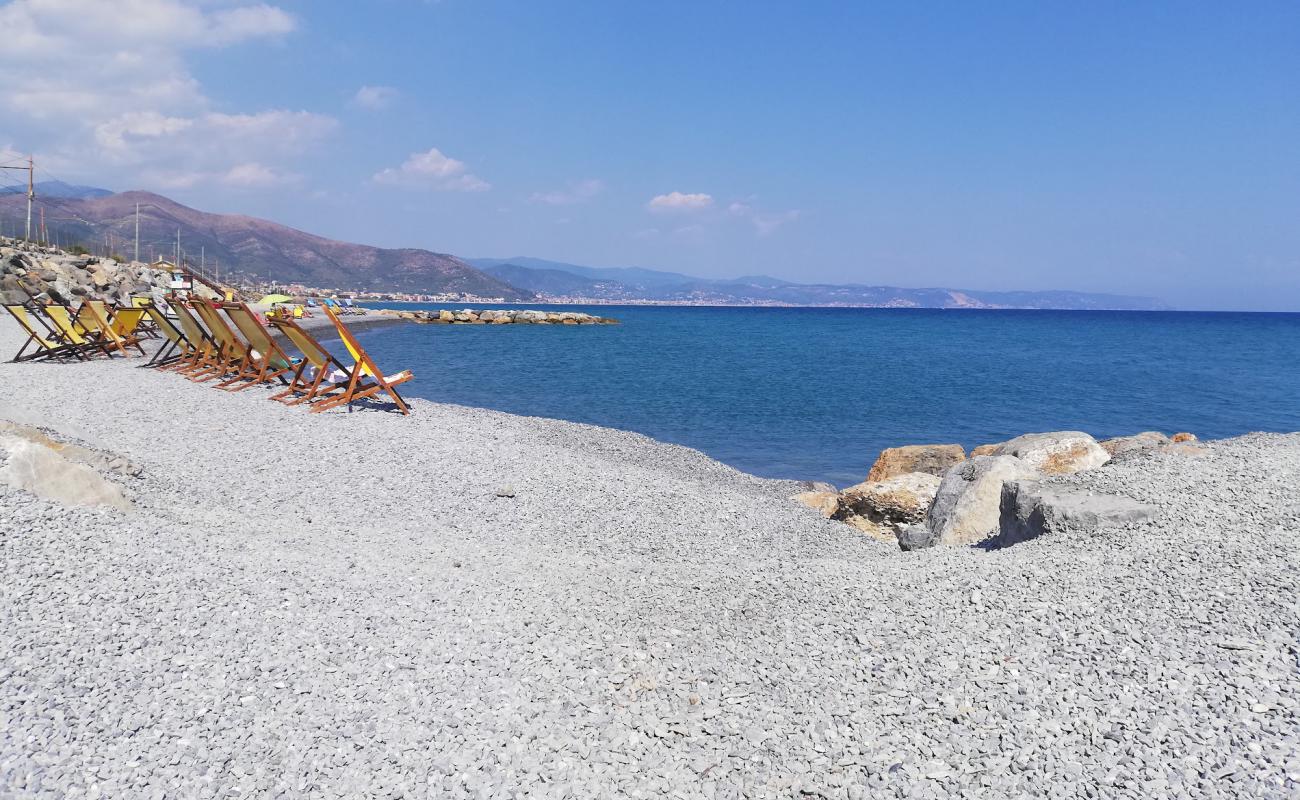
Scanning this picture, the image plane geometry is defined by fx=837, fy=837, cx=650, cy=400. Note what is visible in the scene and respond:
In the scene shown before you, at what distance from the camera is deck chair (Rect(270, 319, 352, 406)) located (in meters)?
11.9

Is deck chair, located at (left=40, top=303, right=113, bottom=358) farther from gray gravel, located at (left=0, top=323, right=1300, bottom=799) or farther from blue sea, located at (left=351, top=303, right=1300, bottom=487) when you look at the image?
gray gravel, located at (left=0, top=323, right=1300, bottom=799)

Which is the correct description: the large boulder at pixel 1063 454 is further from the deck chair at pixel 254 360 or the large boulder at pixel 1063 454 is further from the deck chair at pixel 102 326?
the deck chair at pixel 102 326

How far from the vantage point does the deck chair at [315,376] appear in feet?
38.9

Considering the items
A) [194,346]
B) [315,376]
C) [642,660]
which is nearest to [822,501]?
[642,660]

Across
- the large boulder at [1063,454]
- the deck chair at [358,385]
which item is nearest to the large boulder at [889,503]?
the large boulder at [1063,454]

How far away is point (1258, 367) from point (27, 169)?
62.6 m

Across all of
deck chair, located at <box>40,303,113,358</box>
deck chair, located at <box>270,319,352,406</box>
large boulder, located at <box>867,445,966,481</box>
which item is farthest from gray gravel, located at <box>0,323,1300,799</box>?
deck chair, located at <box>40,303,113,358</box>

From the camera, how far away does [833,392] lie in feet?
82.7

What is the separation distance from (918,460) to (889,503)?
222 centimetres

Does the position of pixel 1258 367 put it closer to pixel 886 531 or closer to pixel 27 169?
pixel 886 531

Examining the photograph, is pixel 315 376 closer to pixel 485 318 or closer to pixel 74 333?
pixel 74 333

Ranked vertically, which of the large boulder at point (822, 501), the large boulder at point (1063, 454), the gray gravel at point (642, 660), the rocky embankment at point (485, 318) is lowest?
the large boulder at point (822, 501)

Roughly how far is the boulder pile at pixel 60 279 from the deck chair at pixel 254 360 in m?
14.9

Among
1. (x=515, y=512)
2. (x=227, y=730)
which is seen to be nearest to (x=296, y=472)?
(x=515, y=512)
